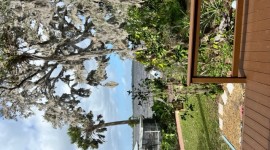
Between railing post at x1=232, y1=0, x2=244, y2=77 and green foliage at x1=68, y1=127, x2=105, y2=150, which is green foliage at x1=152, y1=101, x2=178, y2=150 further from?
Answer: railing post at x1=232, y1=0, x2=244, y2=77

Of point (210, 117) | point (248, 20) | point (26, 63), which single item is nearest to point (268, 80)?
point (248, 20)

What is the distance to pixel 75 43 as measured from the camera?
10.1 metres

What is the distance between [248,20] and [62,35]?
4872mm

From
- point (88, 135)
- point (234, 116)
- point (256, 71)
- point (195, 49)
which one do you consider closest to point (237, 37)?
point (256, 71)

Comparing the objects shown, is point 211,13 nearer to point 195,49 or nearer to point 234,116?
point 234,116

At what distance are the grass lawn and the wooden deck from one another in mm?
3597

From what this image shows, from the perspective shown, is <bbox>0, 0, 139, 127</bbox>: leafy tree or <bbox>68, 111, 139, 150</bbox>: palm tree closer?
<bbox>0, 0, 139, 127</bbox>: leafy tree

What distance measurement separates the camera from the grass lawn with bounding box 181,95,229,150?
35.0ft

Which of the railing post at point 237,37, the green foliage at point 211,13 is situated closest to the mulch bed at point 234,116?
the green foliage at point 211,13

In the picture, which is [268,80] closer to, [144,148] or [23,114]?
[23,114]

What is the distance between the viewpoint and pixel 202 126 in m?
11.7

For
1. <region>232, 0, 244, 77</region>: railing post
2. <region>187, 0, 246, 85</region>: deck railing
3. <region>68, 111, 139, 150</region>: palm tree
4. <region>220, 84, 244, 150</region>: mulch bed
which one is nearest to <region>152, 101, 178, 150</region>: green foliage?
<region>68, 111, 139, 150</region>: palm tree

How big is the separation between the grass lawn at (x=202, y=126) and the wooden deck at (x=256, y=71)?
3.60m

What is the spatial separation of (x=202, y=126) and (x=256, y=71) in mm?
5742
